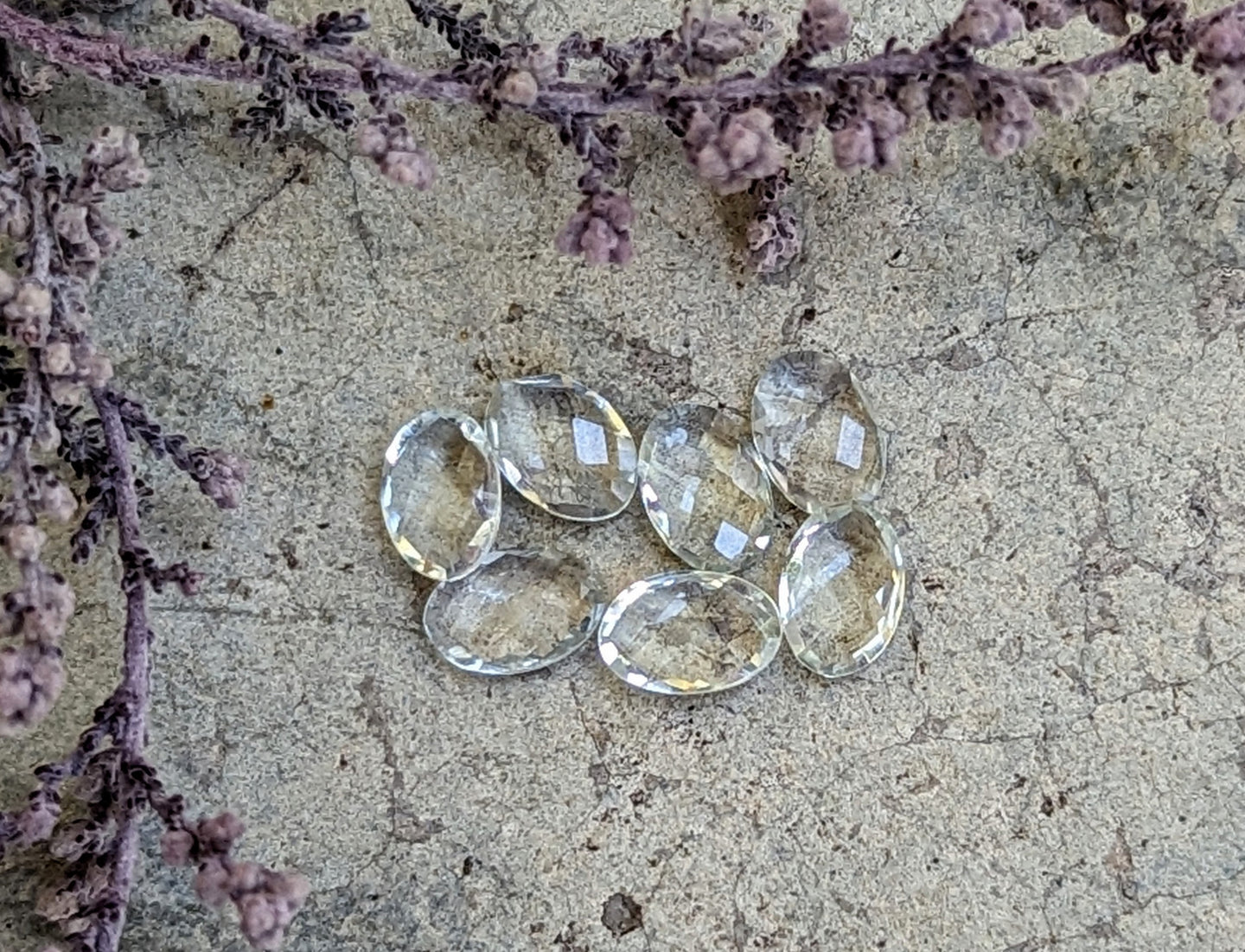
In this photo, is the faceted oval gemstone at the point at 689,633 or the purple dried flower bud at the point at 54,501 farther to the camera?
the faceted oval gemstone at the point at 689,633

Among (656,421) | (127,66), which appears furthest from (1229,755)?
(127,66)

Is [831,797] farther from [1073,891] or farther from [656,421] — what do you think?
[656,421]

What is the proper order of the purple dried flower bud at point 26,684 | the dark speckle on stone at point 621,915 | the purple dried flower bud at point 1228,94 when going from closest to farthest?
the purple dried flower bud at point 26,684 → the purple dried flower bud at point 1228,94 → the dark speckle on stone at point 621,915

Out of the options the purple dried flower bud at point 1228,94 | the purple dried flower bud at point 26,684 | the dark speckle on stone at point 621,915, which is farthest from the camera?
the dark speckle on stone at point 621,915

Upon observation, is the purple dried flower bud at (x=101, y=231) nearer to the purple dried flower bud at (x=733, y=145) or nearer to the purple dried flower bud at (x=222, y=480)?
the purple dried flower bud at (x=222, y=480)

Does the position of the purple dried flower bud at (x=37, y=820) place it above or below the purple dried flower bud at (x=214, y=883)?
below

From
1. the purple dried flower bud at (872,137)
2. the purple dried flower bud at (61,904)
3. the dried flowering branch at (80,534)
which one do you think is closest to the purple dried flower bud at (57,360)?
the dried flowering branch at (80,534)

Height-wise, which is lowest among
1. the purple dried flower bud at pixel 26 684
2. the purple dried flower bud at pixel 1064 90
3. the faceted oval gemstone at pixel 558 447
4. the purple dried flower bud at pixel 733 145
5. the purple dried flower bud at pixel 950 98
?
the faceted oval gemstone at pixel 558 447
